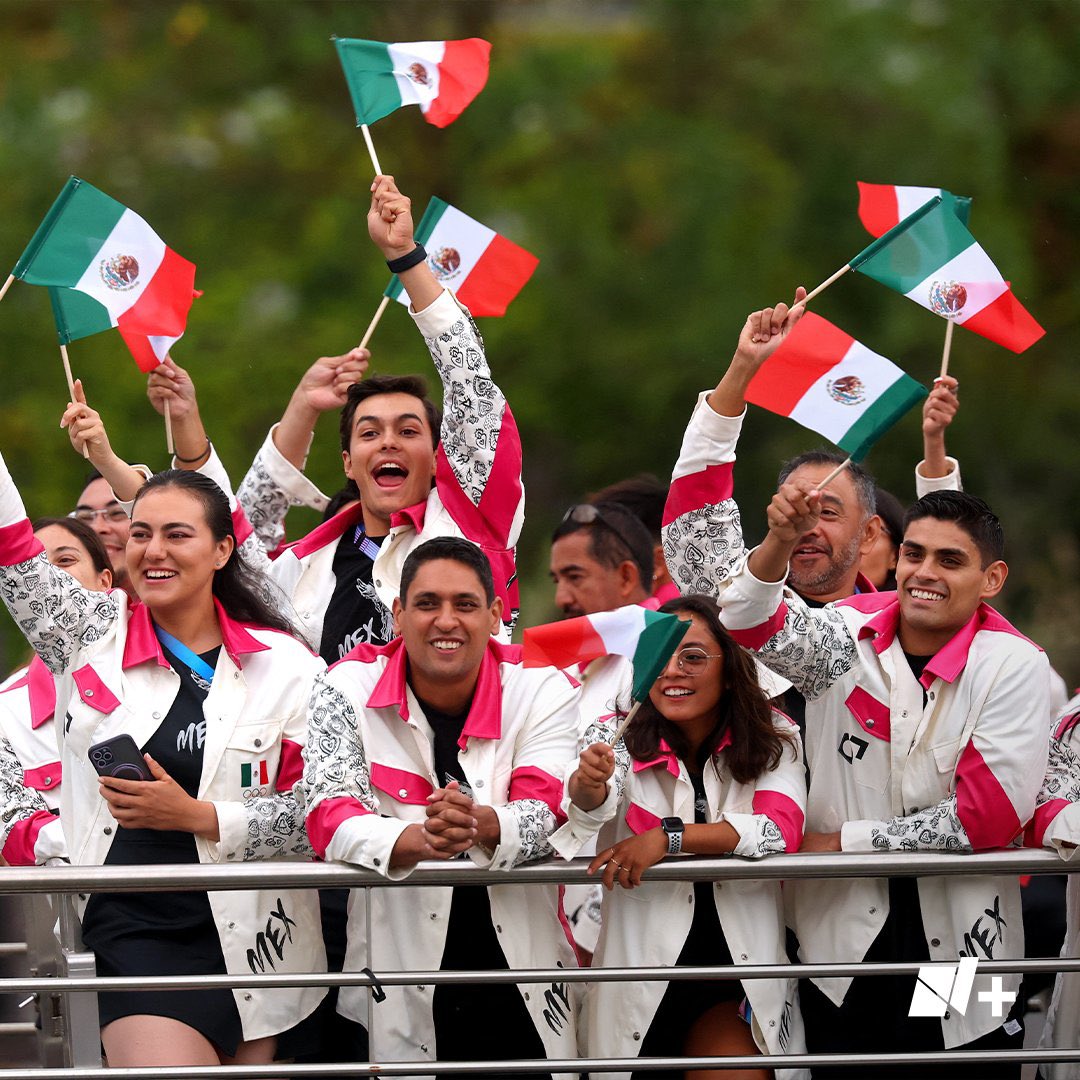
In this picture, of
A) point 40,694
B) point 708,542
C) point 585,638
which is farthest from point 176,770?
point 708,542

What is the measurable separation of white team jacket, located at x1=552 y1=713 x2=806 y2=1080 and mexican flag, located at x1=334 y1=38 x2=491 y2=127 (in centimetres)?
235

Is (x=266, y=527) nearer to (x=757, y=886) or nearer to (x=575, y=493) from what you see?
(x=757, y=886)

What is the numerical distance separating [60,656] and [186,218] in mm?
10094

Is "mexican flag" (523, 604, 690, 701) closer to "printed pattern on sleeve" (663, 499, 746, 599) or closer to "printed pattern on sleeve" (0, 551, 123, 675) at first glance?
"printed pattern on sleeve" (663, 499, 746, 599)

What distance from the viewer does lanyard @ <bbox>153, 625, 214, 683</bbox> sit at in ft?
16.1

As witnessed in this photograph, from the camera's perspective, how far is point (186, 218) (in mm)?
14508

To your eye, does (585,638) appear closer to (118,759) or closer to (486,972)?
(486,972)

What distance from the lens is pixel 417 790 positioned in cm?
473

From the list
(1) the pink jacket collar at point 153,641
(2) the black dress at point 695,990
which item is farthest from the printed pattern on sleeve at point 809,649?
(1) the pink jacket collar at point 153,641

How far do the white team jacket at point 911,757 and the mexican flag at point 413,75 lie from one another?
2212 millimetres

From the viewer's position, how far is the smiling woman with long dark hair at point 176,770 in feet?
15.2

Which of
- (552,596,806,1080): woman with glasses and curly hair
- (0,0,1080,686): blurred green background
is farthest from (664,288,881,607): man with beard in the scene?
(0,0,1080,686): blurred green background

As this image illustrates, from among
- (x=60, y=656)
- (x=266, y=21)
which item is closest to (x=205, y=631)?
(x=60, y=656)

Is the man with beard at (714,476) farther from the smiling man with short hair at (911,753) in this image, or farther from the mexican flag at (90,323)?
the mexican flag at (90,323)
